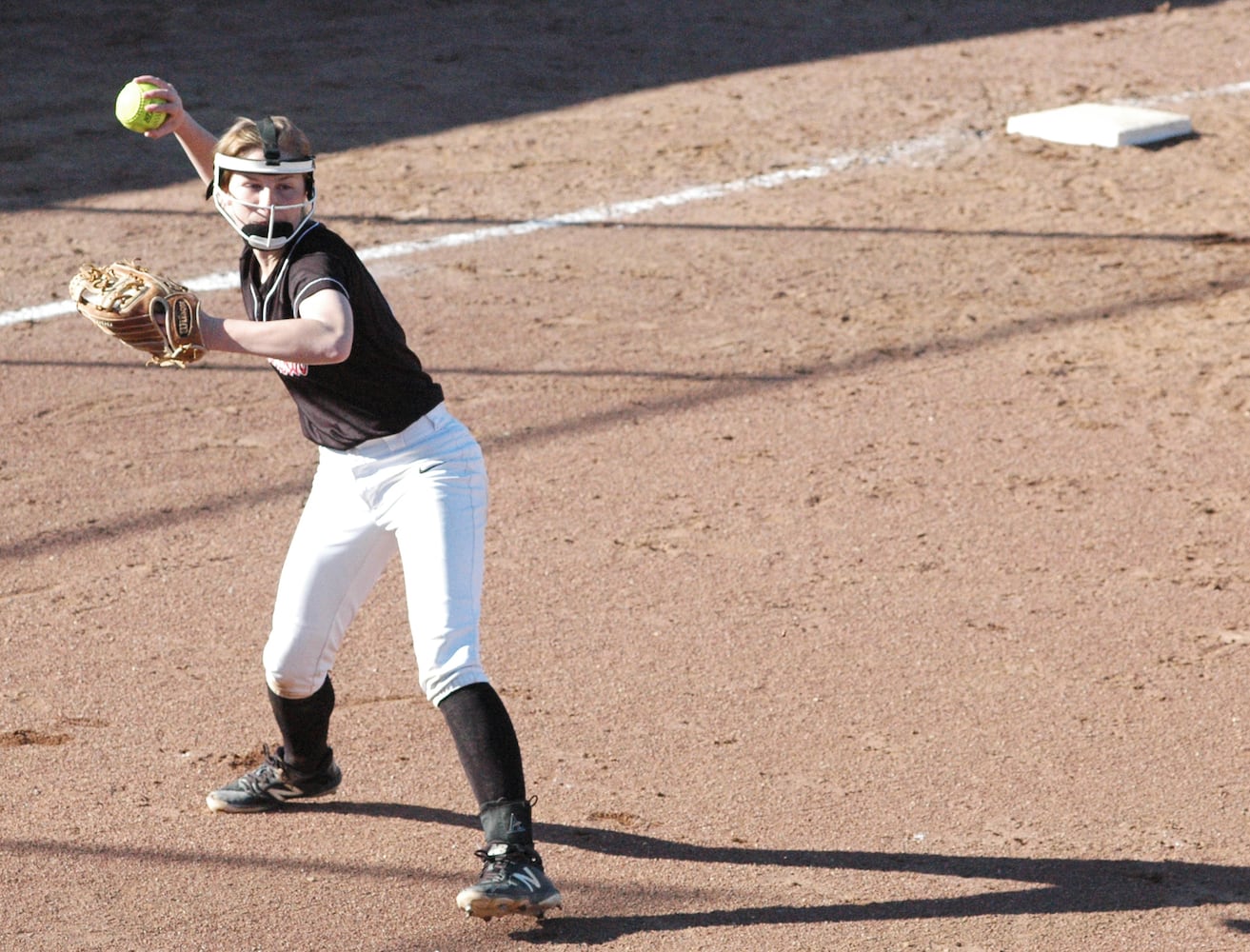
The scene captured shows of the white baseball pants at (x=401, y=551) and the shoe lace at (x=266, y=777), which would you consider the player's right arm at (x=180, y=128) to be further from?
the shoe lace at (x=266, y=777)

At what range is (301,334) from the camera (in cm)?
354

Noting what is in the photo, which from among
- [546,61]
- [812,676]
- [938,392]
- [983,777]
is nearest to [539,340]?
[938,392]

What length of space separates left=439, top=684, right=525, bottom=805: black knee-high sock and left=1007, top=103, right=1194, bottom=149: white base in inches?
326

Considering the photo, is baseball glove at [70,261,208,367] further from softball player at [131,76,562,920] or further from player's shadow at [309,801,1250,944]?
player's shadow at [309,801,1250,944]

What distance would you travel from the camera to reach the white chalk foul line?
8.36 meters

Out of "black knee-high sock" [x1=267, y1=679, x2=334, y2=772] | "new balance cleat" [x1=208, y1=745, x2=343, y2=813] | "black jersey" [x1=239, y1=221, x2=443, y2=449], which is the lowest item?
"new balance cleat" [x1=208, y1=745, x2=343, y2=813]

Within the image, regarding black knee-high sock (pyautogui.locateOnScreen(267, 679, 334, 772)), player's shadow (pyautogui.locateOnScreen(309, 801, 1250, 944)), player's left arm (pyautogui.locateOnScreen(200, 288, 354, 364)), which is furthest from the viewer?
black knee-high sock (pyautogui.locateOnScreen(267, 679, 334, 772))

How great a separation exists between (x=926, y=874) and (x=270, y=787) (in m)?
1.64

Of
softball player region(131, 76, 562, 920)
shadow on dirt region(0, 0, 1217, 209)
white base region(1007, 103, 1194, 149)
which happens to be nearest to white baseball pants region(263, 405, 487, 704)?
softball player region(131, 76, 562, 920)

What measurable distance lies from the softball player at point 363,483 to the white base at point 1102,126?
26.0 ft

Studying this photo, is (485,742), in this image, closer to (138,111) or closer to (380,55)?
(138,111)

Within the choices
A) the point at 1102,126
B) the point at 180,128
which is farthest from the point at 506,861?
the point at 1102,126

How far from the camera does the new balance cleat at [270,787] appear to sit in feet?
14.1

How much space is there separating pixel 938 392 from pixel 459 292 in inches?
100
